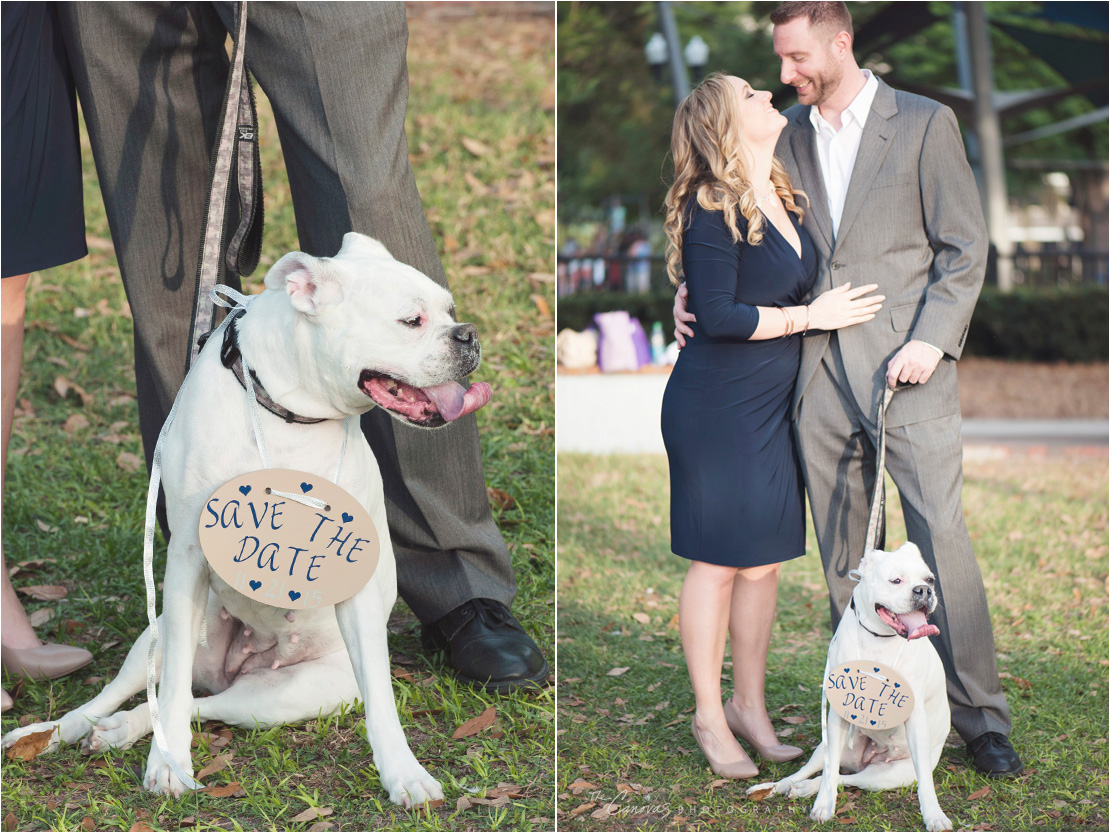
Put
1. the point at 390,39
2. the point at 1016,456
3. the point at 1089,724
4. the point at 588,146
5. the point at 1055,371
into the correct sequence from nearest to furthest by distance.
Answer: the point at 390,39
the point at 1089,724
the point at 1016,456
the point at 1055,371
the point at 588,146

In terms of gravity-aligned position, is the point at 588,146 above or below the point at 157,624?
above

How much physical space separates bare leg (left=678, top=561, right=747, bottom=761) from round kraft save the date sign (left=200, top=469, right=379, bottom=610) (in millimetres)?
1157

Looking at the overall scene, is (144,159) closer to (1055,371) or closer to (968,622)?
(968,622)

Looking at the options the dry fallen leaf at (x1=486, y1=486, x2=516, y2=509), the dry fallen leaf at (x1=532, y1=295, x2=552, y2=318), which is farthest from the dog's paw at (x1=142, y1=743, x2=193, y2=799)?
the dry fallen leaf at (x1=532, y1=295, x2=552, y2=318)

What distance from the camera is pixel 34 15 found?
2.92 meters

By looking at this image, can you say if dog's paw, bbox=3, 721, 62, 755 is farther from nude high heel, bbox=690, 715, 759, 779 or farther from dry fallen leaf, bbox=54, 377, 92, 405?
dry fallen leaf, bbox=54, 377, 92, 405

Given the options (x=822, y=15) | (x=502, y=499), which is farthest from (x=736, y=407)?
(x=502, y=499)

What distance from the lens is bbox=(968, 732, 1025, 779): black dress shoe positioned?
9.54 feet

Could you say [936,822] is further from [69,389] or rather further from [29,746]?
[69,389]

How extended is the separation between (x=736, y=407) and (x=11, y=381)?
230 centimetres

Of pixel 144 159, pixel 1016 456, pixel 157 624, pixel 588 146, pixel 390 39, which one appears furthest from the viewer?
pixel 588 146

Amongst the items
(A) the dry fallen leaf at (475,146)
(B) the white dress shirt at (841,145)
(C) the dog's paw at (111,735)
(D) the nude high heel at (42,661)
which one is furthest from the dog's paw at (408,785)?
(A) the dry fallen leaf at (475,146)

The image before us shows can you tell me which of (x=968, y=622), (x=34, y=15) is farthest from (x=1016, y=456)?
(x=34, y=15)

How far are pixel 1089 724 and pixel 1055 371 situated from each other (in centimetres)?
940
